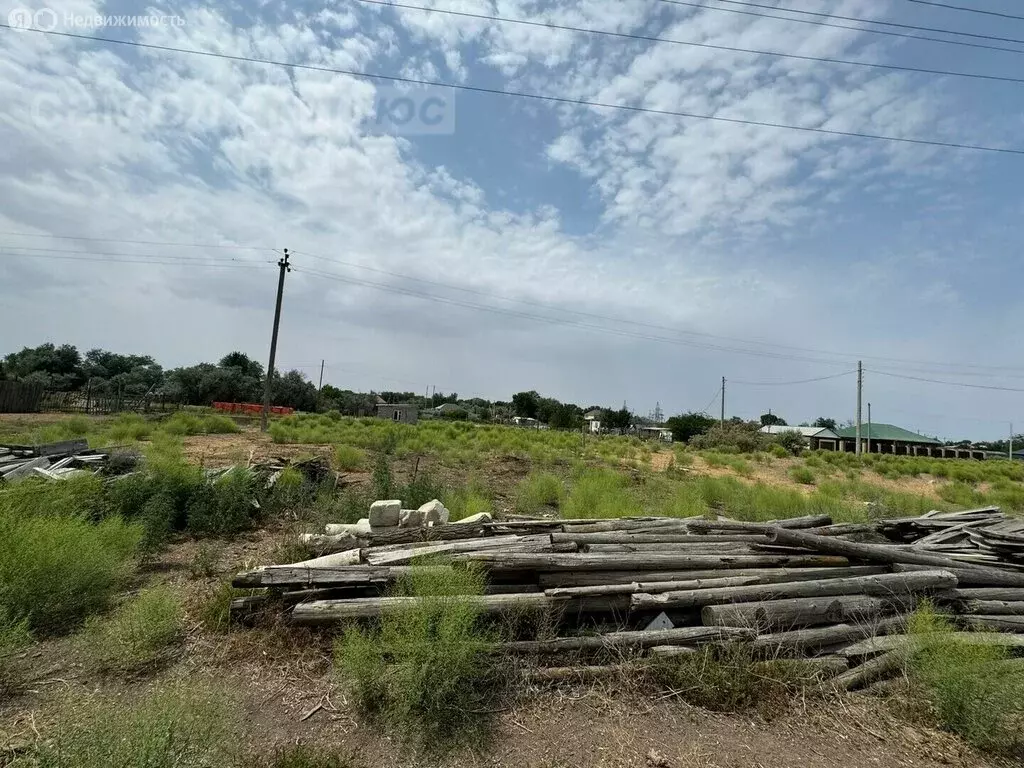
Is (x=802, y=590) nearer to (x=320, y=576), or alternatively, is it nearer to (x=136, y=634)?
(x=320, y=576)

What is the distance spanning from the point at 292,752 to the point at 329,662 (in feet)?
3.84

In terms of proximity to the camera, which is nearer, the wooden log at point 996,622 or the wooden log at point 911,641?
the wooden log at point 911,641

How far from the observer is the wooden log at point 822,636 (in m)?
4.25

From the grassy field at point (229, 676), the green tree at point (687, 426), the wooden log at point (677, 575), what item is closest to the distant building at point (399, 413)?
the green tree at point (687, 426)

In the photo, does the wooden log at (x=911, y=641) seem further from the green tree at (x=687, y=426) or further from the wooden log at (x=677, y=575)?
the green tree at (x=687, y=426)

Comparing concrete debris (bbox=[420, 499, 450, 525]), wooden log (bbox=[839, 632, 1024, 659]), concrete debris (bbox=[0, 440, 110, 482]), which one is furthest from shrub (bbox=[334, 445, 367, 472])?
wooden log (bbox=[839, 632, 1024, 659])

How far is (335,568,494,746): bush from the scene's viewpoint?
3.35 m

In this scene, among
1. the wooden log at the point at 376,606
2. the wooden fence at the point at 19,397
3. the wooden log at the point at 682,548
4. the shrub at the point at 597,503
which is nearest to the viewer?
the wooden log at the point at 376,606

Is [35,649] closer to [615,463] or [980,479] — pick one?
[615,463]

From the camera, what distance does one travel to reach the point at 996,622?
195 inches

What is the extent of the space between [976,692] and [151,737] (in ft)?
16.8

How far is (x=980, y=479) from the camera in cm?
2412

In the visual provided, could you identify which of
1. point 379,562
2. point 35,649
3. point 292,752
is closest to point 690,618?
point 379,562

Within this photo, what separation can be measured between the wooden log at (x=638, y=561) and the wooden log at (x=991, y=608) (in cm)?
109
